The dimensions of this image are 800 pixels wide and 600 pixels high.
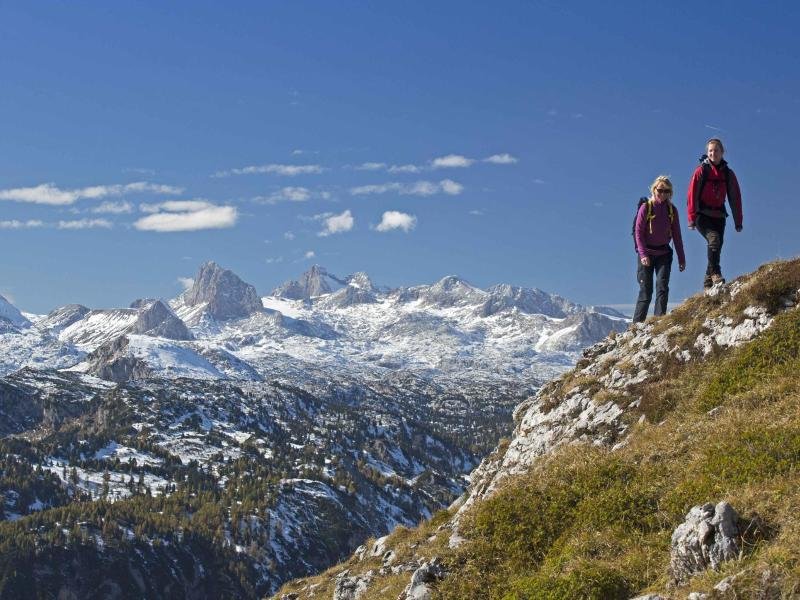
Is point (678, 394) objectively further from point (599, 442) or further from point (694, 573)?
point (694, 573)

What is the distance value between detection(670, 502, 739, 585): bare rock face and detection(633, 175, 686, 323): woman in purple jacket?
17611 mm

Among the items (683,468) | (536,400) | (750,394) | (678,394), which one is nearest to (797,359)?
(750,394)

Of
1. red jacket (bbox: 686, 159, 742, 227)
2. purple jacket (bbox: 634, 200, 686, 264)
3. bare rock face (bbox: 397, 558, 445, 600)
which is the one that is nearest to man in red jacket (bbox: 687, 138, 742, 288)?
red jacket (bbox: 686, 159, 742, 227)

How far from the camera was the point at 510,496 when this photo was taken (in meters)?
18.1

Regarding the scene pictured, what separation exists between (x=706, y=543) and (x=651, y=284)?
1908 centimetres

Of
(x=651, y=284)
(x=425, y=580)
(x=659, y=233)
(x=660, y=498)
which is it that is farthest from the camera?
(x=651, y=284)

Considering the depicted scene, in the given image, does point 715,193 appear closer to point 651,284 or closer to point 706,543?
point 651,284

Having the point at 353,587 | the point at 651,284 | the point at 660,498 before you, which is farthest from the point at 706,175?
the point at 353,587

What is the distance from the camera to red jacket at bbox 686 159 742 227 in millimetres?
26672

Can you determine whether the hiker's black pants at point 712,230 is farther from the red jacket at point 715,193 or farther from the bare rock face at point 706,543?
the bare rock face at point 706,543

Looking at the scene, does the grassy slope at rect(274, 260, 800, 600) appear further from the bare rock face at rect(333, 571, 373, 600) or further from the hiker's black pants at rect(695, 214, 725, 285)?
the hiker's black pants at rect(695, 214, 725, 285)

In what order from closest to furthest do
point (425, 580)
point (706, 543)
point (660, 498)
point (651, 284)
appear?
point (706, 543)
point (660, 498)
point (425, 580)
point (651, 284)

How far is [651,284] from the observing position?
30.0 meters

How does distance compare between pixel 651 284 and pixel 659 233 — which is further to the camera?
pixel 651 284
